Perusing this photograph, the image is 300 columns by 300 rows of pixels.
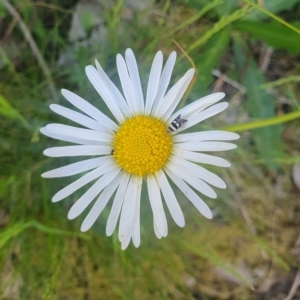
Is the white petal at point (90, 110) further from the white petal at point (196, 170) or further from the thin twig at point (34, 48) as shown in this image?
the thin twig at point (34, 48)

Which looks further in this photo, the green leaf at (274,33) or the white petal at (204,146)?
the green leaf at (274,33)

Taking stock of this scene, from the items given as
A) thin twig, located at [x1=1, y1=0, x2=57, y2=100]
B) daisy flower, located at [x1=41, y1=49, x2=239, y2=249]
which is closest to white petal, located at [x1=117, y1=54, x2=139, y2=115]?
daisy flower, located at [x1=41, y1=49, x2=239, y2=249]

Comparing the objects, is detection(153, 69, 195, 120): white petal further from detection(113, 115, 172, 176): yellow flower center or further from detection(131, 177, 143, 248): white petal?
detection(131, 177, 143, 248): white petal

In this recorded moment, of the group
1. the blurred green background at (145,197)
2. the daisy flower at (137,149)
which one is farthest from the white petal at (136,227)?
the blurred green background at (145,197)

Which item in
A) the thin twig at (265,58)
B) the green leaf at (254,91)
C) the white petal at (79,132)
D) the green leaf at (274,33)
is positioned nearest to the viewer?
the white petal at (79,132)

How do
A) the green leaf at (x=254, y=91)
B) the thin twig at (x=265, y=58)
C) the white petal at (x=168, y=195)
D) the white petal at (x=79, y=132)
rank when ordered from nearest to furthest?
the white petal at (x=79, y=132) → the white petal at (x=168, y=195) → the green leaf at (x=254, y=91) → the thin twig at (x=265, y=58)

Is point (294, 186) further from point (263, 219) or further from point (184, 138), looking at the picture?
point (184, 138)
